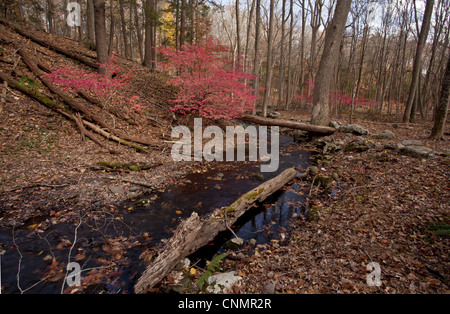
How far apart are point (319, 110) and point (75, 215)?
11204 millimetres

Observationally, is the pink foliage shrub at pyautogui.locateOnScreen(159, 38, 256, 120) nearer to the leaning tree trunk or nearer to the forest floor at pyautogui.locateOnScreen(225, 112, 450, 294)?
the forest floor at pyautogui.locateOnScreen(225, 112, 450, 294)

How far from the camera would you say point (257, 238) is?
4469mm

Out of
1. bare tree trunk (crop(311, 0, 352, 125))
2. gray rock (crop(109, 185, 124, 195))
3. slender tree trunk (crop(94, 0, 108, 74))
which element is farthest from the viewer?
bare tree trunk (crop(311, 0, 352, 125))

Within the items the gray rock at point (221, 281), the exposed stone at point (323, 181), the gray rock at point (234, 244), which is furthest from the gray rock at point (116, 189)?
the exposed stone at point (323, 181)

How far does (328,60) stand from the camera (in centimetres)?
1034

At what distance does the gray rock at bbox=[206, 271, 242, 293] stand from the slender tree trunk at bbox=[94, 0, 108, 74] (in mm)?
11106

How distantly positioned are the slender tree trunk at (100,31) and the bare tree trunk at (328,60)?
1079 cm

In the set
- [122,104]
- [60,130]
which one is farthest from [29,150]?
[122,104]

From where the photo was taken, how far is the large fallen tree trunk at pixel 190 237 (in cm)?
305

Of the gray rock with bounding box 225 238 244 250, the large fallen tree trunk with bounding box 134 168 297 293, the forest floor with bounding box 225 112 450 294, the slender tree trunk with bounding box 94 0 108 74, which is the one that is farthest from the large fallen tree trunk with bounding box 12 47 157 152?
the forest floor with bounding box 225 112 450 294

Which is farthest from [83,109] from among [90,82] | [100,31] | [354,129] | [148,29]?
[354,129]

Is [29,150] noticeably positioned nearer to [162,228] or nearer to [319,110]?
[162,228]

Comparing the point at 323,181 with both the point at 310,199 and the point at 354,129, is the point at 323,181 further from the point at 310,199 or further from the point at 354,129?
the point at 354,129

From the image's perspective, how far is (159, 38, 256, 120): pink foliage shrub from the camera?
33.8 feet
